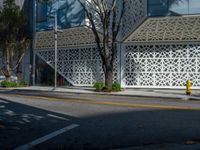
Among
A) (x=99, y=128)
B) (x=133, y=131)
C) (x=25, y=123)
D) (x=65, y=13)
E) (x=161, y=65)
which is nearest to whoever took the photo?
(x=133, y=131)

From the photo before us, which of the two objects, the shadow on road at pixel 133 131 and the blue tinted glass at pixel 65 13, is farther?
the blue tinted glass at pixel 65 13

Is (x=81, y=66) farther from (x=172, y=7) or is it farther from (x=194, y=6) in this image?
(x=194, y=6)

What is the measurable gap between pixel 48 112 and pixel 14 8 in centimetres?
2606

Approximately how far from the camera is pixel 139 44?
113 ft

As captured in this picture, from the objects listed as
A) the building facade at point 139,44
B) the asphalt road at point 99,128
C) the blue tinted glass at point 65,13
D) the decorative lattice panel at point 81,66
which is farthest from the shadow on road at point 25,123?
the decorative lattice panel at point 81,66

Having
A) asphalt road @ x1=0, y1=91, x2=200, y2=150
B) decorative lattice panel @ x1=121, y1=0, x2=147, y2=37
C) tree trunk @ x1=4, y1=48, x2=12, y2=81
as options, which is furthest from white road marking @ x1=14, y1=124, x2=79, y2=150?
tree trunk @ x1=4, y1=48, x2=12, y2=81

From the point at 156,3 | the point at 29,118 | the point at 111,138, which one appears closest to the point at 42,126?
the point at 29,118

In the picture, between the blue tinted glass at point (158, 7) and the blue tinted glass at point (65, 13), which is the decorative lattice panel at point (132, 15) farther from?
the blue tinted glass at point (65, 13)

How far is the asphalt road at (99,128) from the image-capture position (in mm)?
9242

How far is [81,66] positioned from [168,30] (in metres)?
9.09

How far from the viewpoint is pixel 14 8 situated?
39.5 meters

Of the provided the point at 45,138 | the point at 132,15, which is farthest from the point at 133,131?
the point at 132,15

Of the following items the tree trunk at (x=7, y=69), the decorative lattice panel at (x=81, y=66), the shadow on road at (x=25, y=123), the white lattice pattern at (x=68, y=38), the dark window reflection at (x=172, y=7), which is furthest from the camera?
the tree trunk at (x=7, y=69)

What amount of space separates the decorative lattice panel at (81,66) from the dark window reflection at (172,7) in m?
6.21
